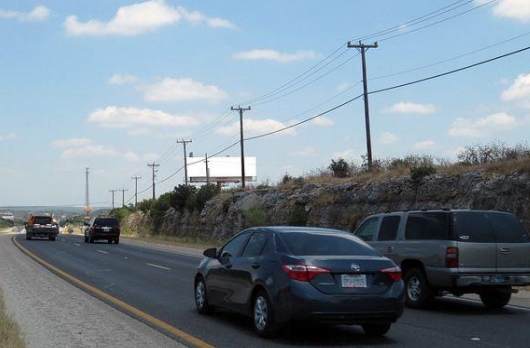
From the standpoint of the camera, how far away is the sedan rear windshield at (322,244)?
30.5 ft

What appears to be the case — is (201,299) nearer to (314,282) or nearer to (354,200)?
(314,282)

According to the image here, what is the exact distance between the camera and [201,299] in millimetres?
11578

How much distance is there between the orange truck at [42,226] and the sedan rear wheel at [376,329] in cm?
4162

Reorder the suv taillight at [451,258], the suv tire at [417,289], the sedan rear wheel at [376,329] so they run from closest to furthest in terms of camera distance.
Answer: the sedan rear wheel at [376,329], the suv taillight at [451,258], the suv tire at [417,289]

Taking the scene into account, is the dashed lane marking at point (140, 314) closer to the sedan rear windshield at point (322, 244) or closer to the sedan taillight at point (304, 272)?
the sedan taillight at point (304, 272)

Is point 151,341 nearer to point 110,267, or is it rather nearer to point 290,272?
point 290,272

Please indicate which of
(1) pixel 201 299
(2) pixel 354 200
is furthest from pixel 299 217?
(1) pixel 201 299

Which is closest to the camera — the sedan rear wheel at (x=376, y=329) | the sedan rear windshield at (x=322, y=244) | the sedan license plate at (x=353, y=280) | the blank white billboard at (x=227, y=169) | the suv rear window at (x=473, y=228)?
the sedan license plate at (x=353, y=280)

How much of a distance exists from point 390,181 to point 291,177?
17.2 metres

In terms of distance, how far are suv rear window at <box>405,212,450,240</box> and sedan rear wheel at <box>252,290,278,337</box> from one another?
4.43 m

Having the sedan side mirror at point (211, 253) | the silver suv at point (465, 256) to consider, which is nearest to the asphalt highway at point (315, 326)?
the silver suv at point (465, 256)

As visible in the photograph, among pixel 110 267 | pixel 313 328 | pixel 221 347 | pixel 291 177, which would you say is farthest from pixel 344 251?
pixel 291 177

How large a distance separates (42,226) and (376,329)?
42465 mm

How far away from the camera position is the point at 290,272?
8.80 meters
